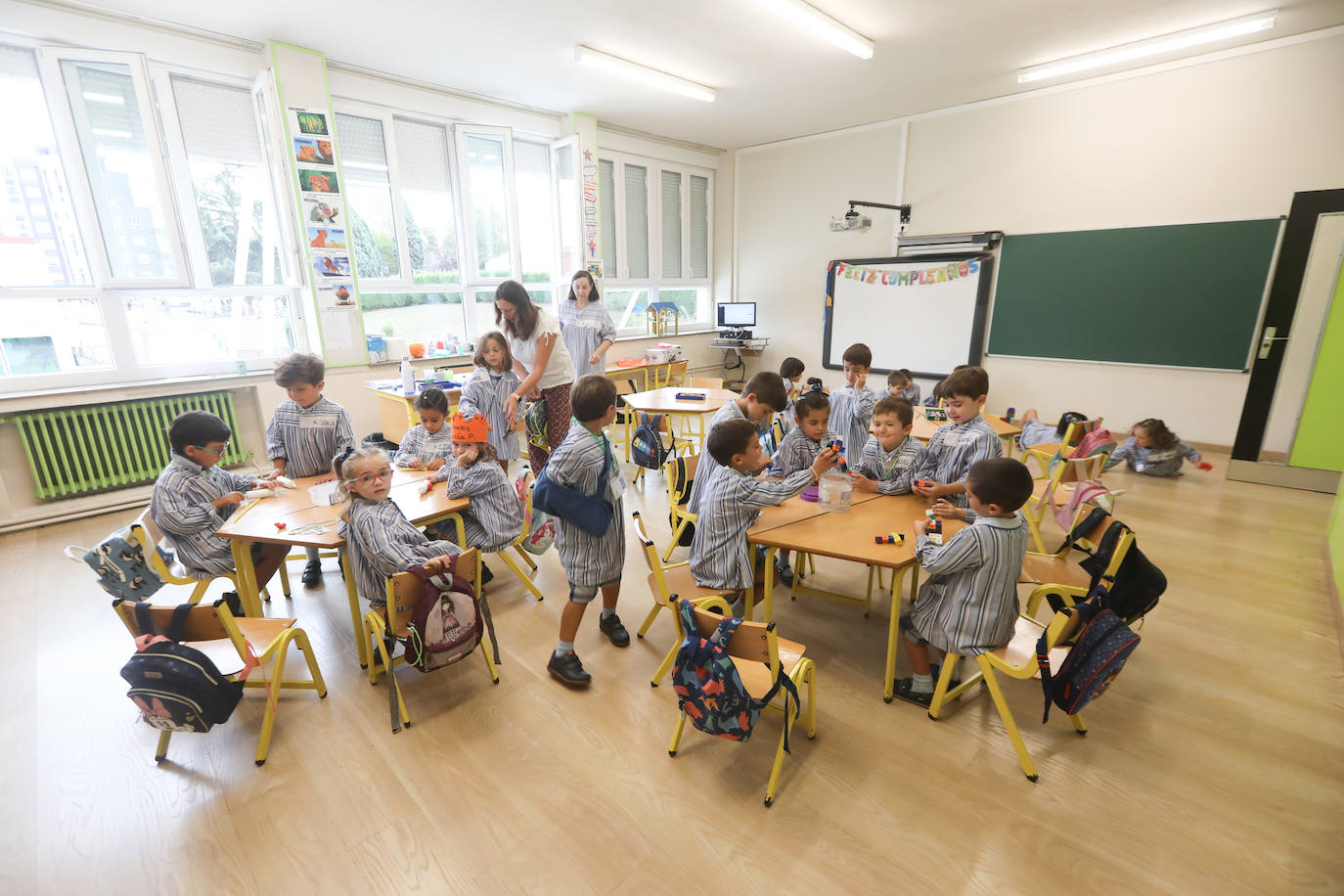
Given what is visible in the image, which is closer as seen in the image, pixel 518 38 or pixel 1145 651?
pixel 1145 651

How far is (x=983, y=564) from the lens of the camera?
193 centimetres

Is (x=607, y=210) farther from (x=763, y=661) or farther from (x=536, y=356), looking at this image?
(x=763, y=661)

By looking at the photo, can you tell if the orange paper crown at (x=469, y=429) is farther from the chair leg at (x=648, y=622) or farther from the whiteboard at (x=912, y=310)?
the whiteboard at (x=912, y=310)

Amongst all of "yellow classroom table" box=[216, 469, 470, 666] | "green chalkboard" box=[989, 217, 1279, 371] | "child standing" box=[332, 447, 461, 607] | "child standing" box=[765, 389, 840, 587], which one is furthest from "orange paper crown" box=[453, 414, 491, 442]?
"green chalkboard" box=[989, 217, 1279, 371]

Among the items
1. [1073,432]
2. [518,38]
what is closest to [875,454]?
[1073,432]

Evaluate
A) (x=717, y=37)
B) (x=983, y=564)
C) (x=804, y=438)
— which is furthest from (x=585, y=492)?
(x=717, y=37)

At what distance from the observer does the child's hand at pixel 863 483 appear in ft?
8.77

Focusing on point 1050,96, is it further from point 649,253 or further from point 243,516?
A: point 243,516

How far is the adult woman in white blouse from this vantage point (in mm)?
3547

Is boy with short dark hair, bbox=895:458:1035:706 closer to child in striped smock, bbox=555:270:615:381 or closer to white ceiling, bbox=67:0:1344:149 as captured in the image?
child in striped smock, bbox=555:270:615:381

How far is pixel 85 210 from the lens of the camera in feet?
13.7

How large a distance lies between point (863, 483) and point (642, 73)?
Result: 467 centimetres

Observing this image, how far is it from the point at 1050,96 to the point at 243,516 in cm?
768

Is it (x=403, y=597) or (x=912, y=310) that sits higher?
(x=912, y=310)
